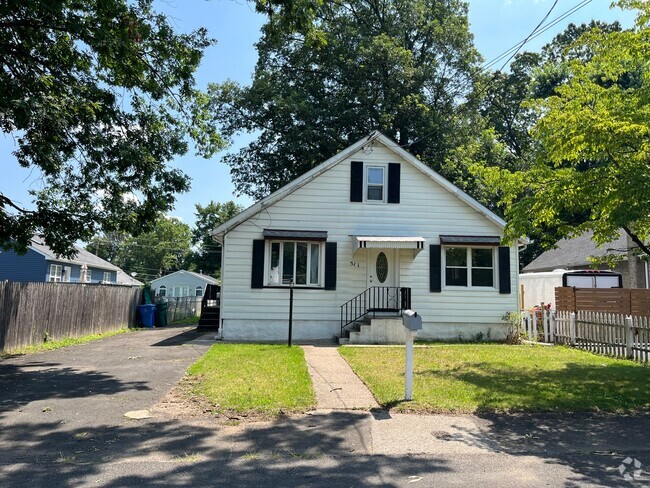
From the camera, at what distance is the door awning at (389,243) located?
14.8 m

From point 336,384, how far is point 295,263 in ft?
24.9

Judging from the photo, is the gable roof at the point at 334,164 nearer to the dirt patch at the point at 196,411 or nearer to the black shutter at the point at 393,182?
the black shutter at the point at 393,182

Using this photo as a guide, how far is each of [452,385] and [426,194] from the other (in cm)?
918

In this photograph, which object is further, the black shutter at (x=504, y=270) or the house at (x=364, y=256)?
the black shutter at (x=504, y=270)

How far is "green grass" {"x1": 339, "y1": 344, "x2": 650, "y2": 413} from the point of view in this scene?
7102mm

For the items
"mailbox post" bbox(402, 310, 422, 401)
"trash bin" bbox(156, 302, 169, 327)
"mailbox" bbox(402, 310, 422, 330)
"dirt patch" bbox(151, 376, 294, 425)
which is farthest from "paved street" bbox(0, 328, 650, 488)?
"trash bin" bbox(156, 302, 169, 327)

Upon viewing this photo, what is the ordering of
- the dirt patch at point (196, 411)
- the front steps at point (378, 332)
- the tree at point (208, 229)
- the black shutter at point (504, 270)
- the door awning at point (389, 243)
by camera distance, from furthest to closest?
1. the tree at point (208, 229)
2. the black shutter at point (504, 270)
3. the door awning at point (389, 243)
4. the front steps at point (378, 332)
5. the dirt patch at point (196, 411)

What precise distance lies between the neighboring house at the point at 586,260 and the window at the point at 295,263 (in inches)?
402

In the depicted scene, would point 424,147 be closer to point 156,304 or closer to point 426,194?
point 426,194

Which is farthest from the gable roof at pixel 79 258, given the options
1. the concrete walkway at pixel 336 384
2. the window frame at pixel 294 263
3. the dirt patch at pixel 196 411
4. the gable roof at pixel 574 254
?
the gable roof at pixel 574 254

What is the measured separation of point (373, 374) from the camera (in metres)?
9.26

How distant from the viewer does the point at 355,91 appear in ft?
88.4

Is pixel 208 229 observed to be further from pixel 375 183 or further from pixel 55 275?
pixel 375 183

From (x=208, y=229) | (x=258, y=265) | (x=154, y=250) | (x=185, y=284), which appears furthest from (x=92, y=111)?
(x=154, y=250)
